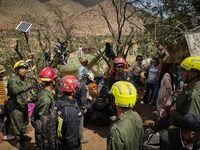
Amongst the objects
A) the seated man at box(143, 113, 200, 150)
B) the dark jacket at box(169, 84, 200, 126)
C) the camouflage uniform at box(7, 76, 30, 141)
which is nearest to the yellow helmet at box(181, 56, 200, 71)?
the dark jacket at box(169, 84, 200, 126)

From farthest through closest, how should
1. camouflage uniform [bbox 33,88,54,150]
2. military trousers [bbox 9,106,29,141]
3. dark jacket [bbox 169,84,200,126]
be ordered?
military trousers [bbox 9,106,29,141] → camouflage uniform [bbox 33,88,54,150] → dark jacket [bbox 169,84,200,126]

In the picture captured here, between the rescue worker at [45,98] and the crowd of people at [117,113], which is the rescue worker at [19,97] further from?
the rescue worker at [45,98]

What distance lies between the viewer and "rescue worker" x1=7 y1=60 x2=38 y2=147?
334 centimetres

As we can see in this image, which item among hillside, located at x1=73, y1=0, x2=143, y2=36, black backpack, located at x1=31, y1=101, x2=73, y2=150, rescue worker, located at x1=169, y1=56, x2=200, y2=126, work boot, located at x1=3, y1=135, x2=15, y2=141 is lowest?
work boot, located at x1=3, y1=135, x2=15, y2=141

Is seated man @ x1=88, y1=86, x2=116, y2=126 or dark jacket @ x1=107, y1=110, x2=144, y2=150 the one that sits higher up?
dark jacket @ x1=107, y1=110, x2=144, y2=150

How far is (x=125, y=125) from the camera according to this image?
158 centimetres

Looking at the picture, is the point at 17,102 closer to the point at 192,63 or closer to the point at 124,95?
the point at 124,95

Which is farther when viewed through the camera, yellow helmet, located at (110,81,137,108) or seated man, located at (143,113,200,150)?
yellow helmet, located at (110,81,137,108)

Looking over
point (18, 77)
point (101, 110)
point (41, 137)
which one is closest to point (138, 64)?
point (101, 110)

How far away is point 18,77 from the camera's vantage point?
3.51 meters

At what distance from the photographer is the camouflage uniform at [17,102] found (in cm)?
334

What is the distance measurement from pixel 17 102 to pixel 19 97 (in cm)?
14

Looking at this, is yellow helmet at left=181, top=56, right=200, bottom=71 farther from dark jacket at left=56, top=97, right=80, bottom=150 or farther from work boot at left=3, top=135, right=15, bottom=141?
work boot at left=3, top=135, right=15, bottom=141

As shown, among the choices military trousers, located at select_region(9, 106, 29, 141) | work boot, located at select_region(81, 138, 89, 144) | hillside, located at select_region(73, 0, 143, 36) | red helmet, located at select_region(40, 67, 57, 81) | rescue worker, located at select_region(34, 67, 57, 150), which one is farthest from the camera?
hillside, located at select_region(73, 0, 143, 36)
